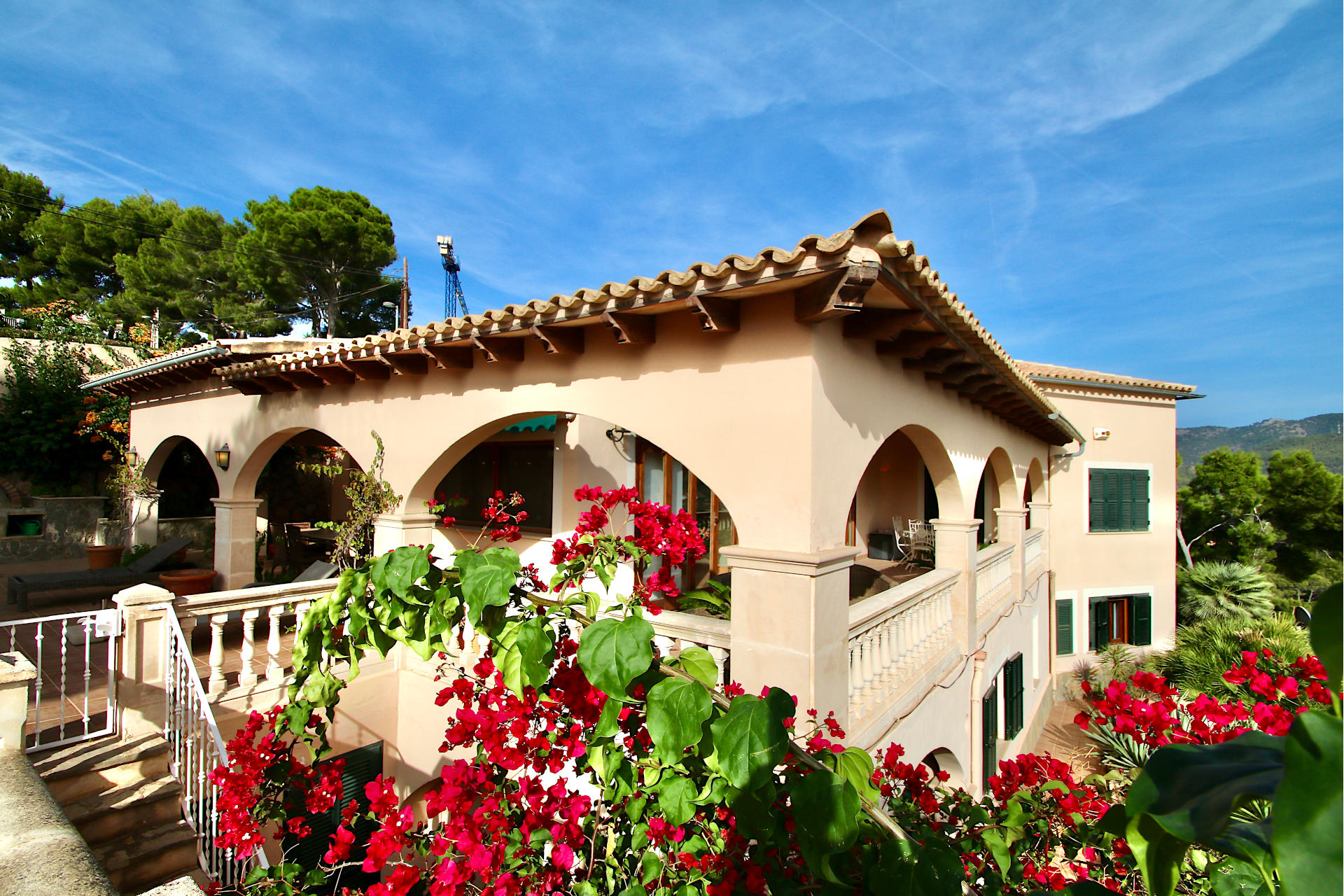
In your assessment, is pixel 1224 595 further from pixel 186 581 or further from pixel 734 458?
pixel 186 581

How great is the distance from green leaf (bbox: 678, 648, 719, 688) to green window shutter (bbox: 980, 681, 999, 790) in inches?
399

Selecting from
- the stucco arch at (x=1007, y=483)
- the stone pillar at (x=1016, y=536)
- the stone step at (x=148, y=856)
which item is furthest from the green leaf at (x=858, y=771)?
the stone pillar at (x=1016, y=536)

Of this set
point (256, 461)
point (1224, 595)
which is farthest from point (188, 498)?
point (1224, 595)

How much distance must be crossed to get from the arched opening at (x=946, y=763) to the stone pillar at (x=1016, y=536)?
5269mm

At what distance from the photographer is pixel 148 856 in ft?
19.3

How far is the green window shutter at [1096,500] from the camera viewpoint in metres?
21.0

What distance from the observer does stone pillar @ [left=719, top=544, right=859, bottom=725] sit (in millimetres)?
5766

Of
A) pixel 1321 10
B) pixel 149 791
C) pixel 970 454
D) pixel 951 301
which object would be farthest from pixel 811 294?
pixel 149 791

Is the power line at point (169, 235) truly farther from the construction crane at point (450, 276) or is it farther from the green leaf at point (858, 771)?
the green leaf at point (858, 771)

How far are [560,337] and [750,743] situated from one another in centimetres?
608

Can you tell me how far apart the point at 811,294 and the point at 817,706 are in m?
3.89

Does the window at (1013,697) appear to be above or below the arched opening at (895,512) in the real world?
below

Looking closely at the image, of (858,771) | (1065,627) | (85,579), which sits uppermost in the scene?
(858,771)

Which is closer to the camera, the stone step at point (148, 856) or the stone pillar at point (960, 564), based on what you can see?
the stone step at point (148, 856)
